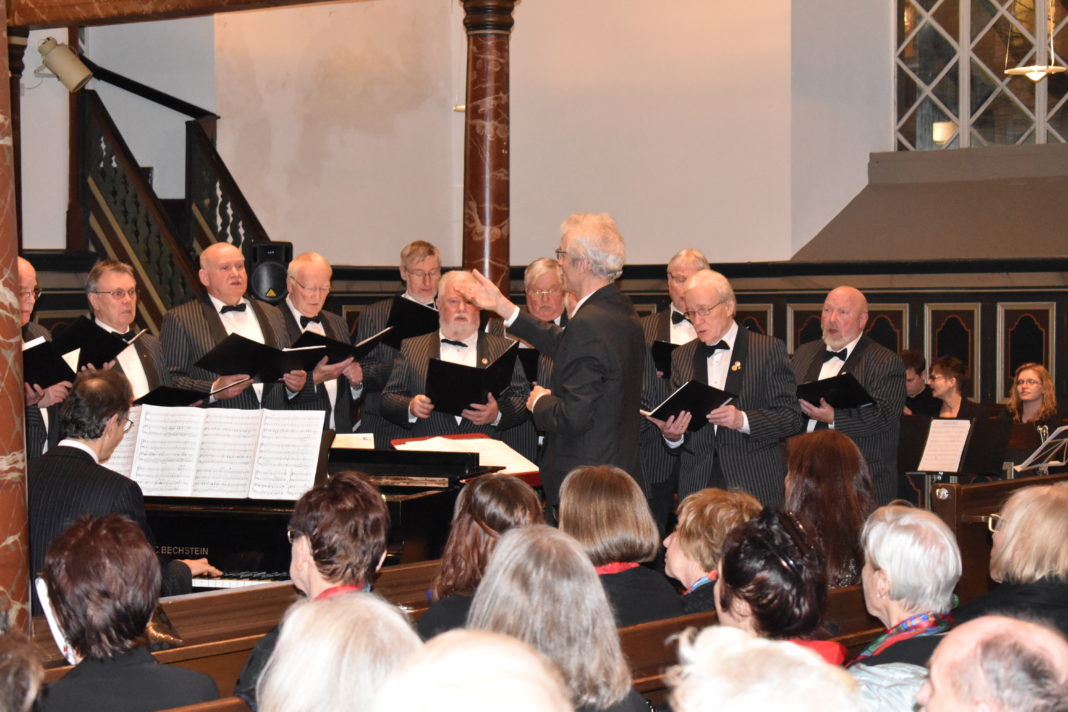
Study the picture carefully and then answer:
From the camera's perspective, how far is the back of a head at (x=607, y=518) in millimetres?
3361

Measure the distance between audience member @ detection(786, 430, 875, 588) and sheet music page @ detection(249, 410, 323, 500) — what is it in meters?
1.55

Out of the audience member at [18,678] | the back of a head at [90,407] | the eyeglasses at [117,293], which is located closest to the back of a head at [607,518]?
the back of a head at [90,407]

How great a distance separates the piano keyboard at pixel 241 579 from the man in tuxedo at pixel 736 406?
1.74 meters

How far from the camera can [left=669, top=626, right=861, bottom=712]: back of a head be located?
64.9 inches

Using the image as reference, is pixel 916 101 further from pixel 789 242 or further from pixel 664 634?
pixel 664 634

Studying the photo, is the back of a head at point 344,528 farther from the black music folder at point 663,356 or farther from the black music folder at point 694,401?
the black music folder at point 663,356

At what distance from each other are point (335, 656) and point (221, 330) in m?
4.14

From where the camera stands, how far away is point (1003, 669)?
181cm

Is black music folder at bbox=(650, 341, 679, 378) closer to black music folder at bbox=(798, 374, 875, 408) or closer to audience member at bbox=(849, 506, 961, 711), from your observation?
black music folder at bbox=(798, 374, 875, 408)

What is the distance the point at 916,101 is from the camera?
9930 millimetres

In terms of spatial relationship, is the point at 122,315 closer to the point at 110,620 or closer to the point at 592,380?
the point at 592,380

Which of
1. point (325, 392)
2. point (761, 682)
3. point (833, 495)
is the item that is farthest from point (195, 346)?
point (761, 682)

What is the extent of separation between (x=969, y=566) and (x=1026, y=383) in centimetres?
281

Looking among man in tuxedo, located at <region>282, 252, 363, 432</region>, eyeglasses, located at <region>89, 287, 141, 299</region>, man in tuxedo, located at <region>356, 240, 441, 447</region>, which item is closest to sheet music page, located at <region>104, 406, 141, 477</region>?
eyeglasses, located at <region>89, 287, 141, 299</region>
